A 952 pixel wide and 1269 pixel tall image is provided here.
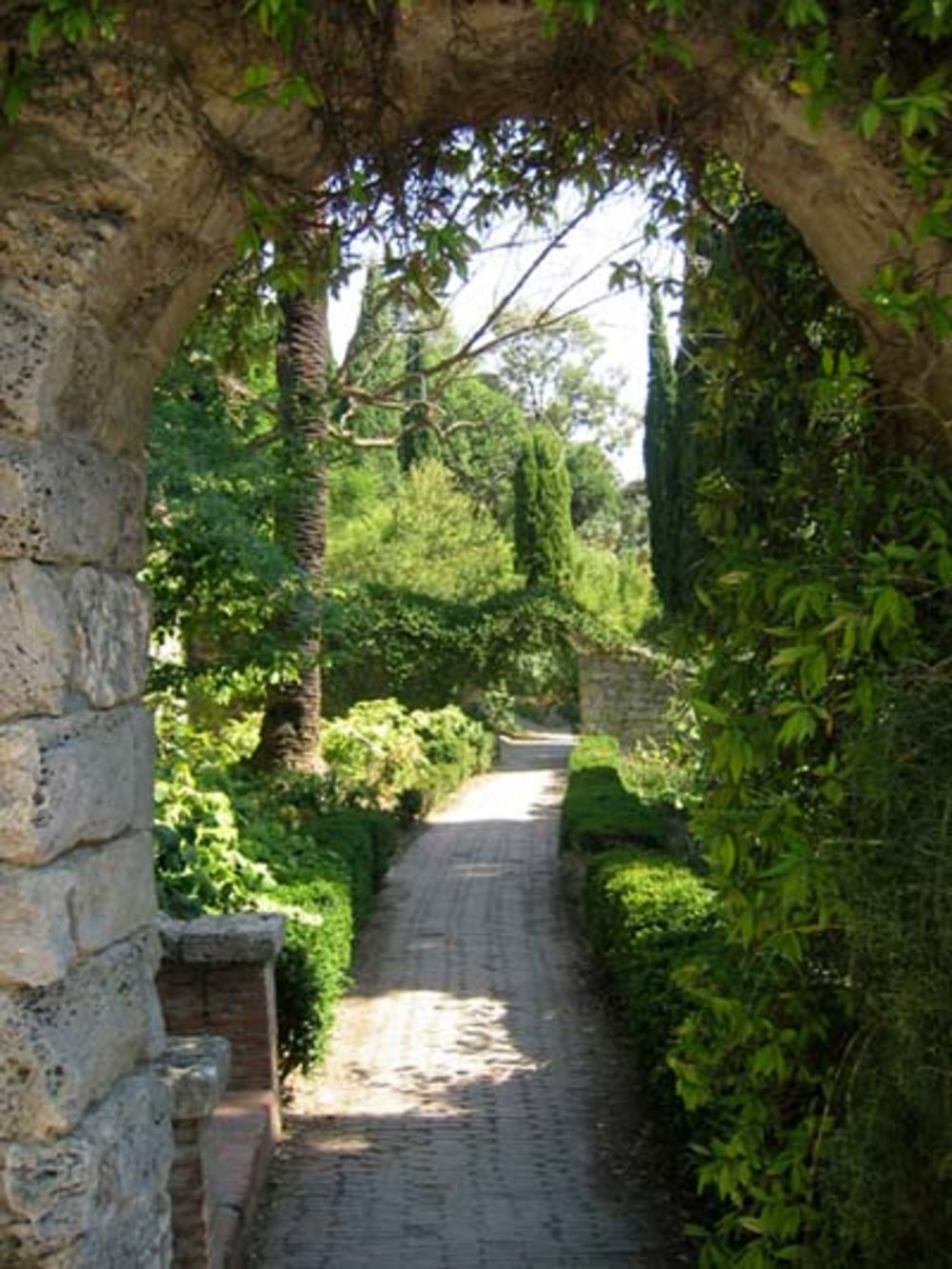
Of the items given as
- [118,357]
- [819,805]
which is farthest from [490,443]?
[118,357]

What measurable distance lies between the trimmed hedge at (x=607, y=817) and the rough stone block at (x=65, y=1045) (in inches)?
324

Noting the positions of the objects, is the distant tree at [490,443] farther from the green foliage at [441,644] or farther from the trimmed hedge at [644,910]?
the trimmed hedge at [644,910]

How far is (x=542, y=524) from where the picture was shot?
3094cm

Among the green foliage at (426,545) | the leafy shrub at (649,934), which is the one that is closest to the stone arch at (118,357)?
the leafy shrub at (649,934)

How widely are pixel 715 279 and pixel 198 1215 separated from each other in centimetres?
283

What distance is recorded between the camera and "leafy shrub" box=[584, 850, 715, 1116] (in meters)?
6.01

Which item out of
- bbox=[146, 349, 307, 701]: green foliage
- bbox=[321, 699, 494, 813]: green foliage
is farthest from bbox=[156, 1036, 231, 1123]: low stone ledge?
bbox=[321, 699, 494, 813]: green foliage

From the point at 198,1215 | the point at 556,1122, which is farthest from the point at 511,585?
the point at 198,1215

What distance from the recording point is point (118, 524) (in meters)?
3.02

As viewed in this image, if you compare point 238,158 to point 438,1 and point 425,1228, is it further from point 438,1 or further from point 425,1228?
point 425,1228


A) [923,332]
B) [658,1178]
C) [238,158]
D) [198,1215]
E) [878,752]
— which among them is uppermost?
[238,158]

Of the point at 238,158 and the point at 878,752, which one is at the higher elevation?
the point at 238,158

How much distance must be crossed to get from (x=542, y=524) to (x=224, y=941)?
25492 mm

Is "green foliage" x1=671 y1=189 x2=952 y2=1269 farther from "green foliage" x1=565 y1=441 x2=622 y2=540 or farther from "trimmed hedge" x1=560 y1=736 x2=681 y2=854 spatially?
"green foliage" x1=565 y1=441 x2=622 y2=540
